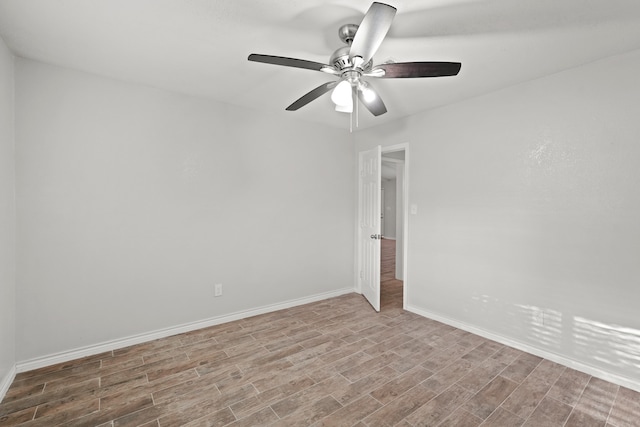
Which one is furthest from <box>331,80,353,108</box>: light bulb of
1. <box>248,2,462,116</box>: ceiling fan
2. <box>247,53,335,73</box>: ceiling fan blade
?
<box>247,53,335,73</box>: ceiling fan blade

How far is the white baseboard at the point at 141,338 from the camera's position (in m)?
2.37

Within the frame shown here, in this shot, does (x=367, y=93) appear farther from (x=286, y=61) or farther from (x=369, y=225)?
(x=369, y=225)

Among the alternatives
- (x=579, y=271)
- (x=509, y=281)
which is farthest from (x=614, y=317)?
(x=509, y=281)

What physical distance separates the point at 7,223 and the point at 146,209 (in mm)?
918

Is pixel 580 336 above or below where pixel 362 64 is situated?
below

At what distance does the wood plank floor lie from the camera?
184 cm

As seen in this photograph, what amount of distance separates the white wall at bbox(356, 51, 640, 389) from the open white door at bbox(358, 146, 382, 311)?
1.85 feet

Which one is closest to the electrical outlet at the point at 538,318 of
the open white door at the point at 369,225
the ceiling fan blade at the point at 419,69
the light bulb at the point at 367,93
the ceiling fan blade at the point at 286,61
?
the open white door at the point at 369,225

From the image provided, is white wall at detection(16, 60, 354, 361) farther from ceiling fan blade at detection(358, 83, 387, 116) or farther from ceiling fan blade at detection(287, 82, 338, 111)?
ceiling fan blade at detection(358, 83, 387, 116)

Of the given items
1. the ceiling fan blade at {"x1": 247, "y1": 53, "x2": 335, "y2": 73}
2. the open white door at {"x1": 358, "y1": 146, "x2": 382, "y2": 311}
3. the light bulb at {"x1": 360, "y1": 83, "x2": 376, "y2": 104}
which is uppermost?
the ceiling fan blade at {"x1": 247, "y1": 53, "x2": 335, "y2": 73}

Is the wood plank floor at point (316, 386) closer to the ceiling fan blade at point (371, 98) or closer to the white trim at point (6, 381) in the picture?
the white trim at point (6, 381)

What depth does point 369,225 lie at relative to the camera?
160 inches

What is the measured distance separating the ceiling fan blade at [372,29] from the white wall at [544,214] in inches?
74.4

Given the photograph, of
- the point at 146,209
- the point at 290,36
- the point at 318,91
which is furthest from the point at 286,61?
the point at 146,209
